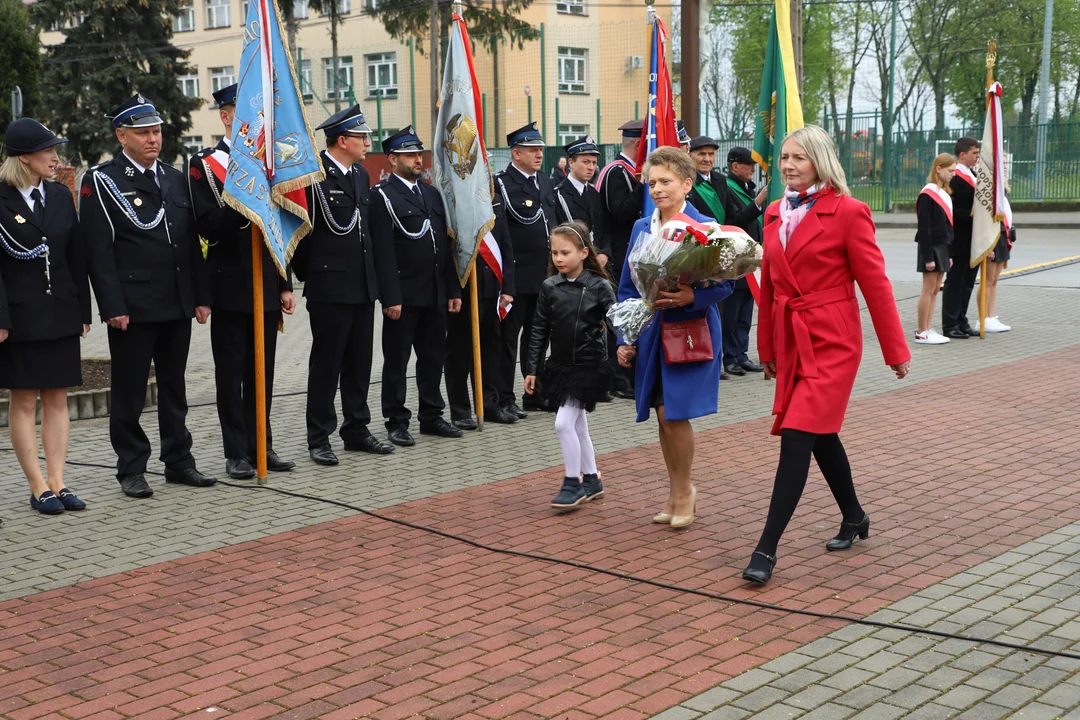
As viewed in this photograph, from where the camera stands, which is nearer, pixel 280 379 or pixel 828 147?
pixel 828 147

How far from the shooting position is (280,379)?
1185cm

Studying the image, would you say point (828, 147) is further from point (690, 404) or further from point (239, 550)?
point (239, 550)

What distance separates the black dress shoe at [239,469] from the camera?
25.2 ft

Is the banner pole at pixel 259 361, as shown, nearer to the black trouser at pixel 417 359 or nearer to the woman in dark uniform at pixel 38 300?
the woman in dark uniform at pixel 38 300

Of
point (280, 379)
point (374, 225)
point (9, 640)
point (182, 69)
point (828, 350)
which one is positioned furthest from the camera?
point (182, 69)

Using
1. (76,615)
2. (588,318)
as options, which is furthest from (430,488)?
(76,615)

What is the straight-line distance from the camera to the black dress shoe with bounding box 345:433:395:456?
8.41 metres

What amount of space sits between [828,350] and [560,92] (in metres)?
35.4

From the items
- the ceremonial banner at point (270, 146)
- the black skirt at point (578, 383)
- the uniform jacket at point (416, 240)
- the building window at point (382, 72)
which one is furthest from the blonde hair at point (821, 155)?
the building window at point (382, 72)

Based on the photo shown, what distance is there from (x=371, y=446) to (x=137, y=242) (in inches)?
83.9

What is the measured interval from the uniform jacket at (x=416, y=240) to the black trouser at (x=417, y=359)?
0.14 meters

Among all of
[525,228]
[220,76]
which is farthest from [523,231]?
[220,76]

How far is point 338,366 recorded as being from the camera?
8.33 meters

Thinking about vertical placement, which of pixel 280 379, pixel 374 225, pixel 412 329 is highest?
pixel 374 225
